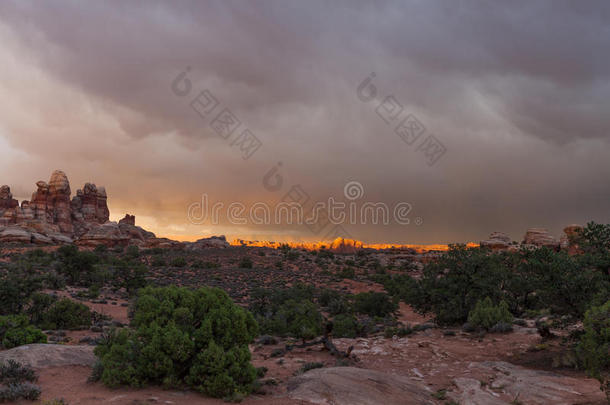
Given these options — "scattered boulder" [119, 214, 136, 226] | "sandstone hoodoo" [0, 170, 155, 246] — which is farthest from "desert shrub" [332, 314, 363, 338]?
"scattered boulder" [119, 214, 136, 226]

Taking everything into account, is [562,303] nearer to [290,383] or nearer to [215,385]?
[290,383]

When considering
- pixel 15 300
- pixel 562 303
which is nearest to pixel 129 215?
pixel 15 300

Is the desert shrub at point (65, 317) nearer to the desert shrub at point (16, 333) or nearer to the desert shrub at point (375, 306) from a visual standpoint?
the desert shrub at point (16, 333)

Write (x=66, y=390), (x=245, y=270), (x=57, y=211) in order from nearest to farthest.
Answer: (x=66, y=390) → (x=245, y=270) → (x=57, y=211)

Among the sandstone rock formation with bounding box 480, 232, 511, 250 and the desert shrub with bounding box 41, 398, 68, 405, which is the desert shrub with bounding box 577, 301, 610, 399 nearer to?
the desert shrub with bounding box 41, 398, 68, 405

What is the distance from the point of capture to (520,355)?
14305 mm

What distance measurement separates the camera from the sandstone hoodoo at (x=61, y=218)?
87.1 meters

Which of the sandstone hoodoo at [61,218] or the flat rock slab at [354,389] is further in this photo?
the sandstone hoodoo at [61,218]

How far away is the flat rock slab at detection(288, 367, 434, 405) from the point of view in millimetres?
8961

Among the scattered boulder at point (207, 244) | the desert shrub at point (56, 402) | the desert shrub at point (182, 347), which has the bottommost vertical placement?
the desert shrub at point (56, 402)

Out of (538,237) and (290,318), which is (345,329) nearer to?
(290,318)

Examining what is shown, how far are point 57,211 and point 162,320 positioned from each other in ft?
384

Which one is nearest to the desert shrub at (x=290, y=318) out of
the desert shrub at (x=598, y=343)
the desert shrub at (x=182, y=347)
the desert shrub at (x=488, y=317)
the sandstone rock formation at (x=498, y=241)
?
the desert shrub at (x=182, y=347)

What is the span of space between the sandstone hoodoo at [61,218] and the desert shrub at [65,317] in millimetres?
76327
